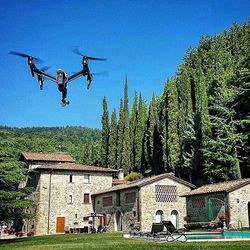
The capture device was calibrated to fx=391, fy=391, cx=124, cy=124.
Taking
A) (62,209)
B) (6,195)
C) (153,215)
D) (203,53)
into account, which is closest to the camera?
(6,195)

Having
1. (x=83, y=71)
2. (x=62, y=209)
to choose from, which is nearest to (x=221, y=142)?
(x=62, y=209)

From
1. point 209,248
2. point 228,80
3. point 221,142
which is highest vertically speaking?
point 228,80

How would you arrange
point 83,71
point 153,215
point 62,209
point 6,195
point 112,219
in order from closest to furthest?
point 83,71, point 6,195, point 153,215, point 112,219, point 62,209

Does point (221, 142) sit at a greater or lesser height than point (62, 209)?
greater

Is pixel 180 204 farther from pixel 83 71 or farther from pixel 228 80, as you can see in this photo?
pixel 83 71

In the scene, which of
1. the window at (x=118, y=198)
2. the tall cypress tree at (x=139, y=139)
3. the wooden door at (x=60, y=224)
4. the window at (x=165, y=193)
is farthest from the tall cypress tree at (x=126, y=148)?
the window at (x=165, y=193)

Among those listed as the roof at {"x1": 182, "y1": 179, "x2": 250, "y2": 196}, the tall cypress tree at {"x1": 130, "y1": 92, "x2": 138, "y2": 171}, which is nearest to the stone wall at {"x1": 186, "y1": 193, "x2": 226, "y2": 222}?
the roof at {"x1": 182, "y1": 179, "x2": 250, "y2": 196}

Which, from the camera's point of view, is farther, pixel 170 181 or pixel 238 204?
pixel 170 181

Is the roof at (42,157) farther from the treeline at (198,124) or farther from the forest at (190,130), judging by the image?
the treeline at (198,124)
